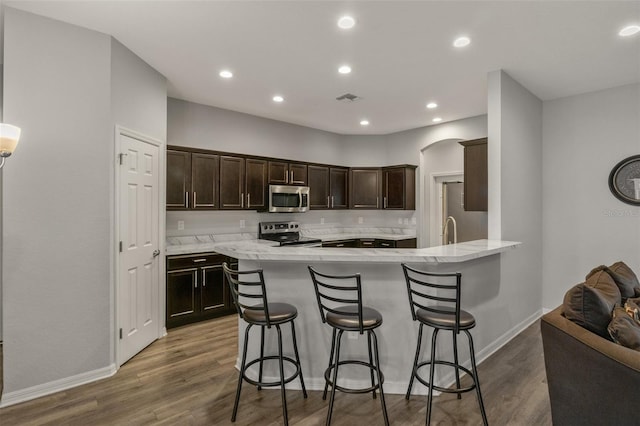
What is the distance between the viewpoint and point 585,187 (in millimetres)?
4320

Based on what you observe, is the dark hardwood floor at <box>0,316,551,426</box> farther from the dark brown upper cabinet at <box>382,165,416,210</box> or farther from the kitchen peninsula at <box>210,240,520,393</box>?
the dark brown upper cabinet at <box>382,165,416,210</box>

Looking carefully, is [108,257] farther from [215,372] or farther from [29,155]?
[215,372]

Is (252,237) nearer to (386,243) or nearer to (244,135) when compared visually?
(244,135)

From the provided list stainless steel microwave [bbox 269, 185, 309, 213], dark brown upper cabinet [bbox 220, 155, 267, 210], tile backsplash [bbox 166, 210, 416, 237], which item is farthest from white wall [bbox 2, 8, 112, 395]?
stainless steel microwave [bbox 269, 185, 309, 213]

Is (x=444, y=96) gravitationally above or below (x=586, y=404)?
above

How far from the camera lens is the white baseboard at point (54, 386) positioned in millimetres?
2504

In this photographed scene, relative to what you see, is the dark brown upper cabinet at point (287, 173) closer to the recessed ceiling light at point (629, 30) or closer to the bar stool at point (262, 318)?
the bar stool at point (262, 318)

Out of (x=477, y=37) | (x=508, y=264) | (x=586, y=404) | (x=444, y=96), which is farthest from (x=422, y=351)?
(x=444, y=96)

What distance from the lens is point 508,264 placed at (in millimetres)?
3711

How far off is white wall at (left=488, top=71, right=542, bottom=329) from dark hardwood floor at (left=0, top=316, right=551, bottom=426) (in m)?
0.93

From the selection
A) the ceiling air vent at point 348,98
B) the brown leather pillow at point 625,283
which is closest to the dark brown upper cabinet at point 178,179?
the ceiling air vent at point 348,98

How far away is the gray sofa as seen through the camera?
159 centimetres

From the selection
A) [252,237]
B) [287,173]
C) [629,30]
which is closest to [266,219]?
[252,237]

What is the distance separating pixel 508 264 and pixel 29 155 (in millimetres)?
4685
